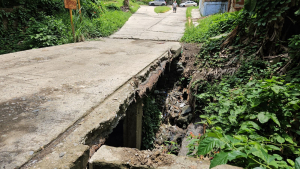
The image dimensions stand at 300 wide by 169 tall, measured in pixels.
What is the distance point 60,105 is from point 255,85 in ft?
7.60

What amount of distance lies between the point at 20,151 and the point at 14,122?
0.41m

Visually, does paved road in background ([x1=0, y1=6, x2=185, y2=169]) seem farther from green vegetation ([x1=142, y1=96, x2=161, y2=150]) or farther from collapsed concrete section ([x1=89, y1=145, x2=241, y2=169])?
green vegetation ([x1=142, y1=96, x2=161, y2=150])

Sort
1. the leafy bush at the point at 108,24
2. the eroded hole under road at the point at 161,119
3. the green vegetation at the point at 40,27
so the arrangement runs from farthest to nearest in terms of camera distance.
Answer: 1. the leafy bush at the point at 108,24
2. the green vegetation at the point at 40,27
3. the eroded hole under road at the point at 161,119

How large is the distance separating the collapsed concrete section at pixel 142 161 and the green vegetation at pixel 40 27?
16.4 ft

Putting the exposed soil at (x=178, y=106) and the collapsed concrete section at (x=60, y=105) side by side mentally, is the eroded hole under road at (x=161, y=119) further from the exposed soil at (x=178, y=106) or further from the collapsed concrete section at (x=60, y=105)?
the collapsed concrete section at (x=60, y=105)

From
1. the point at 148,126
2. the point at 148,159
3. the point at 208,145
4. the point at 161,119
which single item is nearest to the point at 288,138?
the point at 208,145

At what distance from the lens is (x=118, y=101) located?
201 centimetres

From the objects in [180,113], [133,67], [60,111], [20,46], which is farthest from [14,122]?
[20,46]

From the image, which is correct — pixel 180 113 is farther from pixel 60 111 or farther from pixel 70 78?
pixel 60 111

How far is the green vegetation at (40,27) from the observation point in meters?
5.76

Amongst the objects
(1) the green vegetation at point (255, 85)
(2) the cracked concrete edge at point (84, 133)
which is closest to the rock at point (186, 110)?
(1) the green vegetation at point (255, 85)

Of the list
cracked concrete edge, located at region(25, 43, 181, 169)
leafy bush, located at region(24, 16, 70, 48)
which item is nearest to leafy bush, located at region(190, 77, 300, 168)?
cracked concrete edge, located at region(25, 43, 181, 169)

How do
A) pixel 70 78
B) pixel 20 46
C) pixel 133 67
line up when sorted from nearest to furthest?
pixel 70 78 < pixel 133 67 < pixel 20 46

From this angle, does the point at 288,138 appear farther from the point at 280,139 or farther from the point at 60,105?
the point at 60,105
